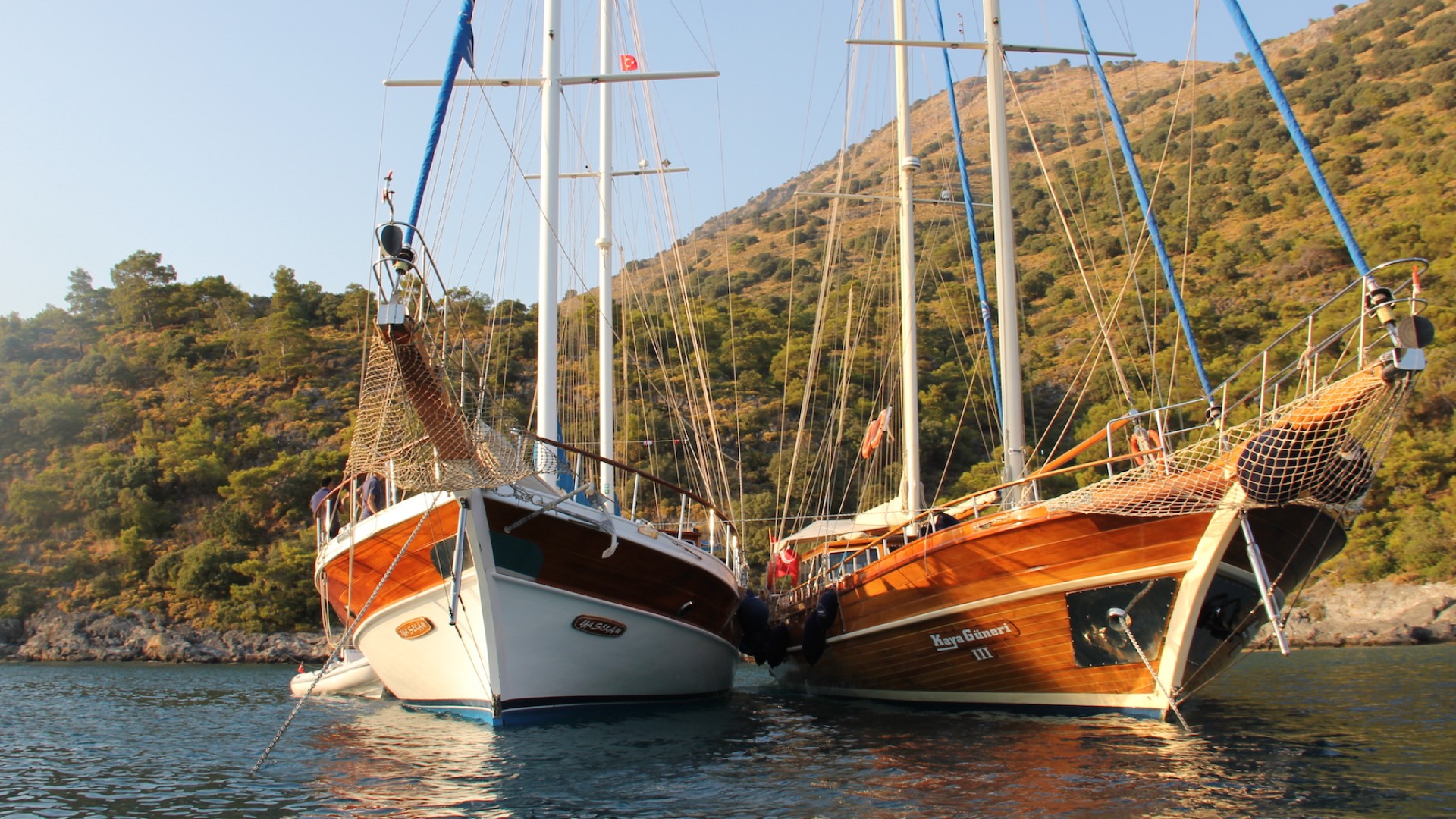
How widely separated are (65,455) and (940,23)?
46.4 metres

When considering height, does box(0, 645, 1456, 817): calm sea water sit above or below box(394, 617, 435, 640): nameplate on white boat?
below

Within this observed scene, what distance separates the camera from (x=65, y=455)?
151 ft

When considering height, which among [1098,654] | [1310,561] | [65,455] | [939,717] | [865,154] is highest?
[865,154]

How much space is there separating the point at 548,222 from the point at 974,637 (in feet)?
23.9

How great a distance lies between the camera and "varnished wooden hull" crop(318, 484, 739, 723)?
33.8 ft

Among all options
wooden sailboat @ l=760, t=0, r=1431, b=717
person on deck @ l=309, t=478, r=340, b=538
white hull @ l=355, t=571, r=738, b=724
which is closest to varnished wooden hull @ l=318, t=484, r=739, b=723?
white hull @ l=355, t=571, r=738, b=724

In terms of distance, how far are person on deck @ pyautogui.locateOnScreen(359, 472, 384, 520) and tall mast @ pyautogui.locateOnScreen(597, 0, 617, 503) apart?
4.00m

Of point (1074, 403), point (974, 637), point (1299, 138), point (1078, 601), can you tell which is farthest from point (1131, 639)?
point (1074, 403)

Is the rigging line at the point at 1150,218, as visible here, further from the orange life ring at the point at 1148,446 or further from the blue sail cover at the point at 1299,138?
the blue sail cover at the point at 1299,138

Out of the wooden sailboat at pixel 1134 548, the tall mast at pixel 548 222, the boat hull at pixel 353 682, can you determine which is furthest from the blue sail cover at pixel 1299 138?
the boat hull at pixel 353 682

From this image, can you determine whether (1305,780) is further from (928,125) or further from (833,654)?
(928,125)

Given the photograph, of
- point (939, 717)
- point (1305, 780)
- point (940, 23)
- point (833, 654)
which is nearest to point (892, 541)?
point (833, 654)

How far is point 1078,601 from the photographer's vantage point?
10242 mm

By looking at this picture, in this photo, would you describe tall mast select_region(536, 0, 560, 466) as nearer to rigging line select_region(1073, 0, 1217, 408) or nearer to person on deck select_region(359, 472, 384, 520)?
person on deck select_region(359, 472, 384, 520)
